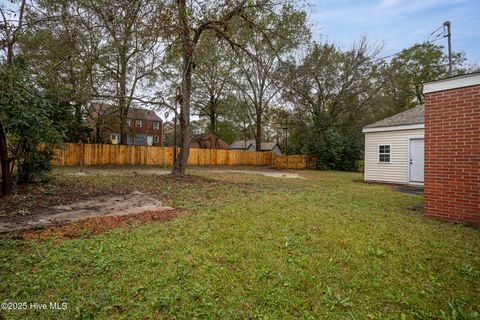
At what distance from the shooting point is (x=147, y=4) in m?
6.96

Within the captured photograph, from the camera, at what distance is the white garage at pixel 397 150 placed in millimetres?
11055

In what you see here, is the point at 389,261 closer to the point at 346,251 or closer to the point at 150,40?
the point at 346,251

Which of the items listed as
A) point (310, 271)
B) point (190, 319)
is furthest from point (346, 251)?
point (190, 319)

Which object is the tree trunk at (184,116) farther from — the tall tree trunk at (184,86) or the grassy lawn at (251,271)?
the grassy lawn at (251,271)

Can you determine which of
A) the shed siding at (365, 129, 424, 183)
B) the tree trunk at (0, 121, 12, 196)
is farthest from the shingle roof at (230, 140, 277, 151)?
the tree trunk at (0, 121, 12, 196)

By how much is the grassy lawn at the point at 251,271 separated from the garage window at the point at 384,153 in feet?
28.3

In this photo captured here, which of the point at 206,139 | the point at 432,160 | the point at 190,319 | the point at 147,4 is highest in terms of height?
the point at 147,4

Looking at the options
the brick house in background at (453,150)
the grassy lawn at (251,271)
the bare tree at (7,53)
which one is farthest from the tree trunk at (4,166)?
the brick house in background at (453,150)

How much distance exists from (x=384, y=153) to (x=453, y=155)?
805 cm

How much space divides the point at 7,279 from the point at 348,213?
5292mm

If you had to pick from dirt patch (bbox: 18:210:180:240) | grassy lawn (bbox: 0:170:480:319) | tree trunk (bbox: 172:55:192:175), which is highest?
tree trunk (bbox: 172:55:192:175)

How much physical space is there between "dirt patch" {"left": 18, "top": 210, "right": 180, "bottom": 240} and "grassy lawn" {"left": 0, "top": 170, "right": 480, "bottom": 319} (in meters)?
0.20

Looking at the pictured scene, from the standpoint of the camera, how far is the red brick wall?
4.66 metres

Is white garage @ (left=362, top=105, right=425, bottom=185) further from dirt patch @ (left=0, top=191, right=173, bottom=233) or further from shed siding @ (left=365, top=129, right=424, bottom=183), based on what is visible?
dirt patch @ (left=0, top=191, right=173, bottom=233)
